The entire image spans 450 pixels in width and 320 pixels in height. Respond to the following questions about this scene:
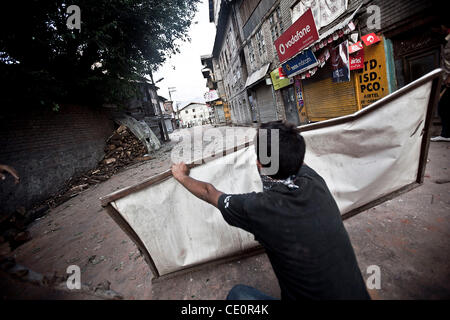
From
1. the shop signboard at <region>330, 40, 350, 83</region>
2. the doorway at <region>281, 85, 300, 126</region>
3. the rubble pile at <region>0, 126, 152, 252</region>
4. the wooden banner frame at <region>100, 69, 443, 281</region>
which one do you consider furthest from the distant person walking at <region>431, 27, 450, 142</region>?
the rubble pile at <region>0, 126, 152, 252</region>

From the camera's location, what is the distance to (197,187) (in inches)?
62.7

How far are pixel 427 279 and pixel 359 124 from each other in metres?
1.51

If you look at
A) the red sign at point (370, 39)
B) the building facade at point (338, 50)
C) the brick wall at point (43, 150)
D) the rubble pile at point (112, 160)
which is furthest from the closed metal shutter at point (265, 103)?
the brick wall at point (43, 150)

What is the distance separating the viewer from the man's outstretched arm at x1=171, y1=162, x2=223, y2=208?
4.71ft

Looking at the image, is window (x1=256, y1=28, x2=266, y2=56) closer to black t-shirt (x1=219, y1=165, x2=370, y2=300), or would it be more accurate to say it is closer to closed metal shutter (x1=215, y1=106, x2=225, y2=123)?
black t-shirt (x1=219, y1=165, x2=370, y2=300)

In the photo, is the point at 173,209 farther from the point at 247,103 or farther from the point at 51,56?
the point at 247,103

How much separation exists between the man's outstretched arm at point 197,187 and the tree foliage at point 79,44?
693 cm

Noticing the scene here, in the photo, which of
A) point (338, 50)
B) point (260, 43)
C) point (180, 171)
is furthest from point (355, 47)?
point (260, 43)

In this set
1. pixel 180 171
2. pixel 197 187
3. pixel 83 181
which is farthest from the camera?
pixel 83 181

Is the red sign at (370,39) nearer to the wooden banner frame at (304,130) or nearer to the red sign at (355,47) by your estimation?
the red sign at (355,47)

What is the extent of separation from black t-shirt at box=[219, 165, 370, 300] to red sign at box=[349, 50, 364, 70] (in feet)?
24.2

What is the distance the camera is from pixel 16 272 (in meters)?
1.52

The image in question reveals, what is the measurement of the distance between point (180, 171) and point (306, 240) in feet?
4.13

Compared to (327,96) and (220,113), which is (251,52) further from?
(220,113)
